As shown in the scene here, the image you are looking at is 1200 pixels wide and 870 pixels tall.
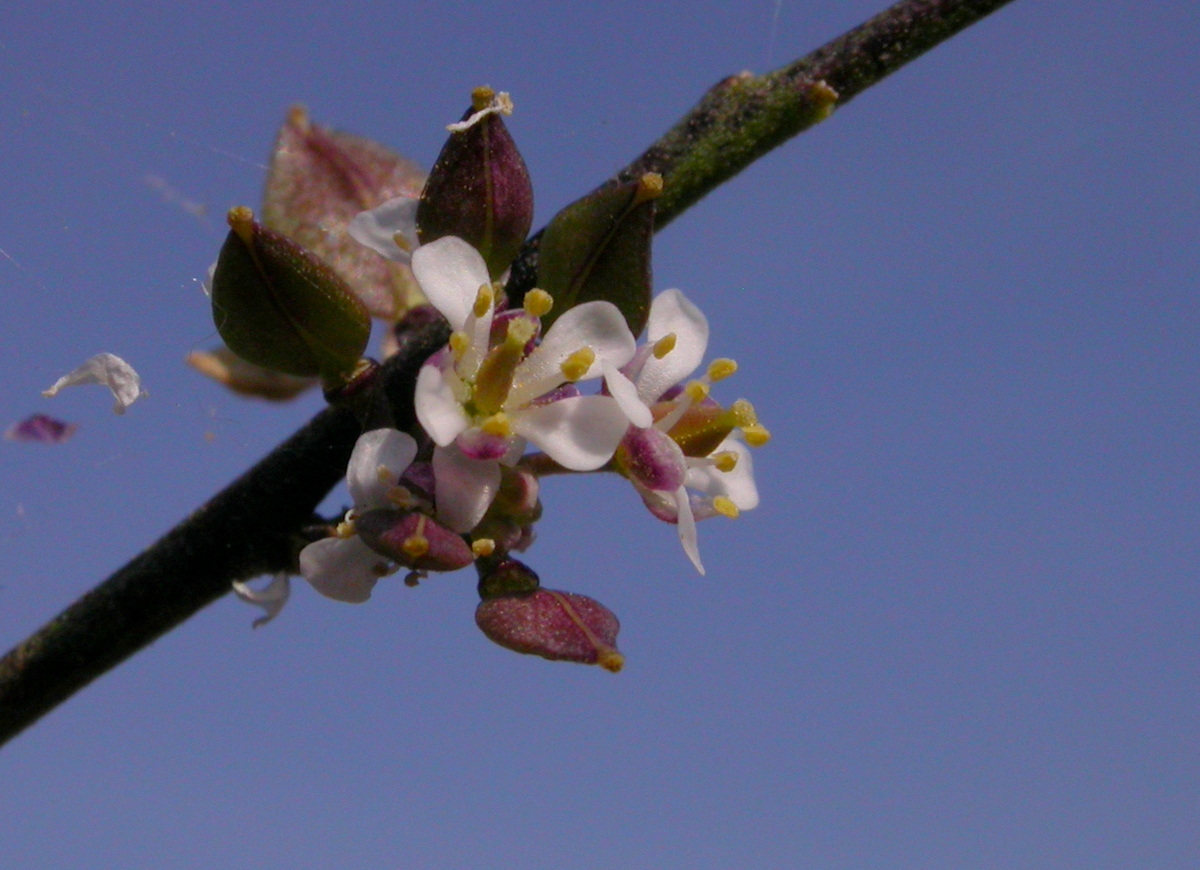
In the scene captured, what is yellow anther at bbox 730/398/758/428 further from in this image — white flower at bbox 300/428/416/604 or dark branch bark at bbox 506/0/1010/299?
white flower at bbox 300/428/416/604

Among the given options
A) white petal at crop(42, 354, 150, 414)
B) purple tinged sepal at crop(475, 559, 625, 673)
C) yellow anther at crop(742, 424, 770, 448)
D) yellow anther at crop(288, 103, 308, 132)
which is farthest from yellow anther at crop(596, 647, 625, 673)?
yellow anther at crop(288, 103, 308, 132)

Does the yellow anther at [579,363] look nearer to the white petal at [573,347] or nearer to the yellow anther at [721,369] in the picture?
the white petal at [573,347]

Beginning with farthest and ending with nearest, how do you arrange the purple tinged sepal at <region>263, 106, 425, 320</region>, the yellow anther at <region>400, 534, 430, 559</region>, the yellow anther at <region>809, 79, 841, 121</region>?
the purple tinged sepal at <region>263, 106, 425, 320</region>
the yellow anther at <region>809, 79, 841, 121</region>
the yellow anther at <region>400, 534, 430, 559</region>

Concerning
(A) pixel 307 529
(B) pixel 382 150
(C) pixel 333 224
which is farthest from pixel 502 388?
(B) pixel 382 150

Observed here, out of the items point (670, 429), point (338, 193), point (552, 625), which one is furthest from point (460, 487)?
point (338, 193)

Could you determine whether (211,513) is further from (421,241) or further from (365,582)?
(421,241)
